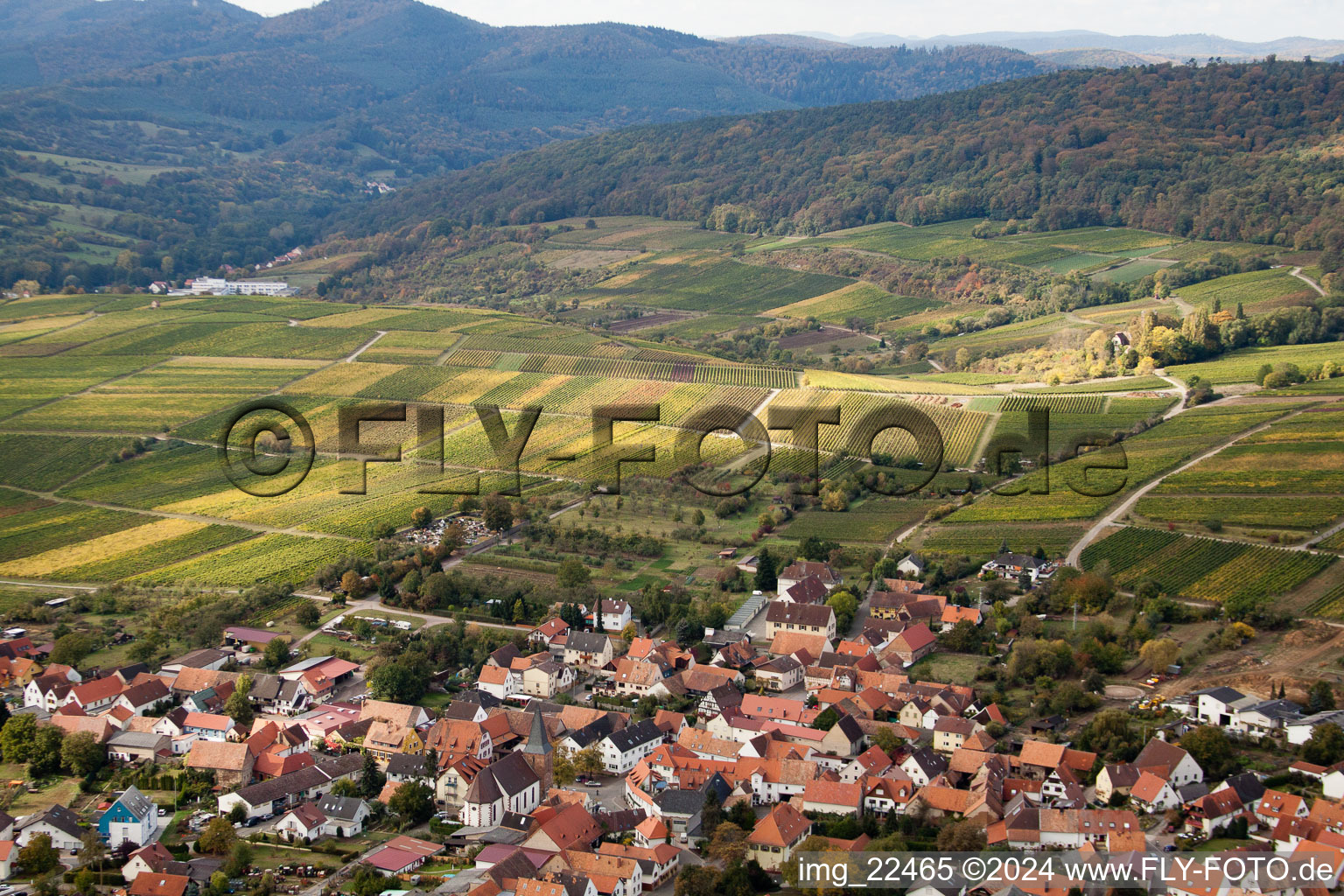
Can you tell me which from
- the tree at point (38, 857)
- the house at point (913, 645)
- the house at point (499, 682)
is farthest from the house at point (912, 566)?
the tree at point (38, 857)

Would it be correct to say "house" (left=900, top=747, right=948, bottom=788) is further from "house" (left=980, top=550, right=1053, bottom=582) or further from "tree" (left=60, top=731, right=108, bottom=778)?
"tree" (left=60, top=731, right=108, bottom=778)

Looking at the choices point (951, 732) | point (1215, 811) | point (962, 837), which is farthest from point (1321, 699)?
point (962, 837)

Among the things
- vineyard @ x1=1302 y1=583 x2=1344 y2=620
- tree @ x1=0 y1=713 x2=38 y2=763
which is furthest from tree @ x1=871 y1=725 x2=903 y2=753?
tree @ x1=0 y1=713 x2=38 y2=763

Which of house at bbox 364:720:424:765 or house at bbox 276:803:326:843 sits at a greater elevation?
house at bbox 364:720:424:765

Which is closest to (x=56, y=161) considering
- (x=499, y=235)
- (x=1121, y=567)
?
(x=499, y=235)

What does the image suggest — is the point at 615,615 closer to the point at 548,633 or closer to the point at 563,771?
the point at 548,633

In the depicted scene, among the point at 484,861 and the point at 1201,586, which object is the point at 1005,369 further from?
the point at 484,861

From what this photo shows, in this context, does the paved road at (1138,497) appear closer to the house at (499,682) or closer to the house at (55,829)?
the house at (499,682)
